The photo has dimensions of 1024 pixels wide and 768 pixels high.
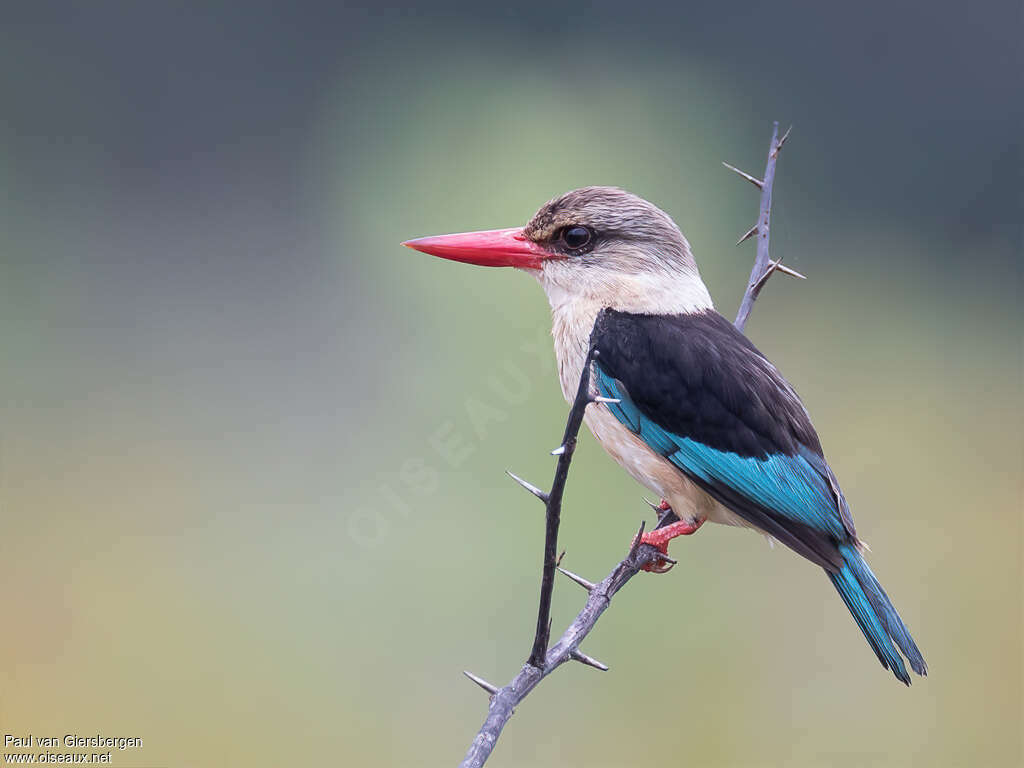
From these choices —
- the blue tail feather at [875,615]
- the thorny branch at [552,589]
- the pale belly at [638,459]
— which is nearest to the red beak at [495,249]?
the pale belly at [638,459]

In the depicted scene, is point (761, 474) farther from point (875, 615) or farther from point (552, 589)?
point (552, 589)

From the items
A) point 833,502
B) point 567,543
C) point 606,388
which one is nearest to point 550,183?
point 567,543

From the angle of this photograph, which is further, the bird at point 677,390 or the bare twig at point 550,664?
the bird at point 677,390

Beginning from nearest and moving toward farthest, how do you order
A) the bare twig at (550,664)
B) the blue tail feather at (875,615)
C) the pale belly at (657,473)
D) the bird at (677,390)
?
the bare twig at (550,664) < the blue tail feather at (875,615) < the bird at (677,390) < the pale belly at (657,473)

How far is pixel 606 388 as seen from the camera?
1975 millimetres

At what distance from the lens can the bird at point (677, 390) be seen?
5.99ft

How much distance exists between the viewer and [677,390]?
1905 millimetres

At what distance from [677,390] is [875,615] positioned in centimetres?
50

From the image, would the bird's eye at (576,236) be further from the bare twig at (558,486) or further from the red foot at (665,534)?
the bare twig at (558,486)

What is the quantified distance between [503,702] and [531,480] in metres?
1.75

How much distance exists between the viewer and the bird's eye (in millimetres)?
2125

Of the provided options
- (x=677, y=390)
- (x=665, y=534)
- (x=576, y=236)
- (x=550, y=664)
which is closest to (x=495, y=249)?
(x=576, y=236)

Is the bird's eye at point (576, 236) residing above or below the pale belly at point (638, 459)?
above

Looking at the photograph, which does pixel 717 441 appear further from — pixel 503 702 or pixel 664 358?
pixel 503 702
